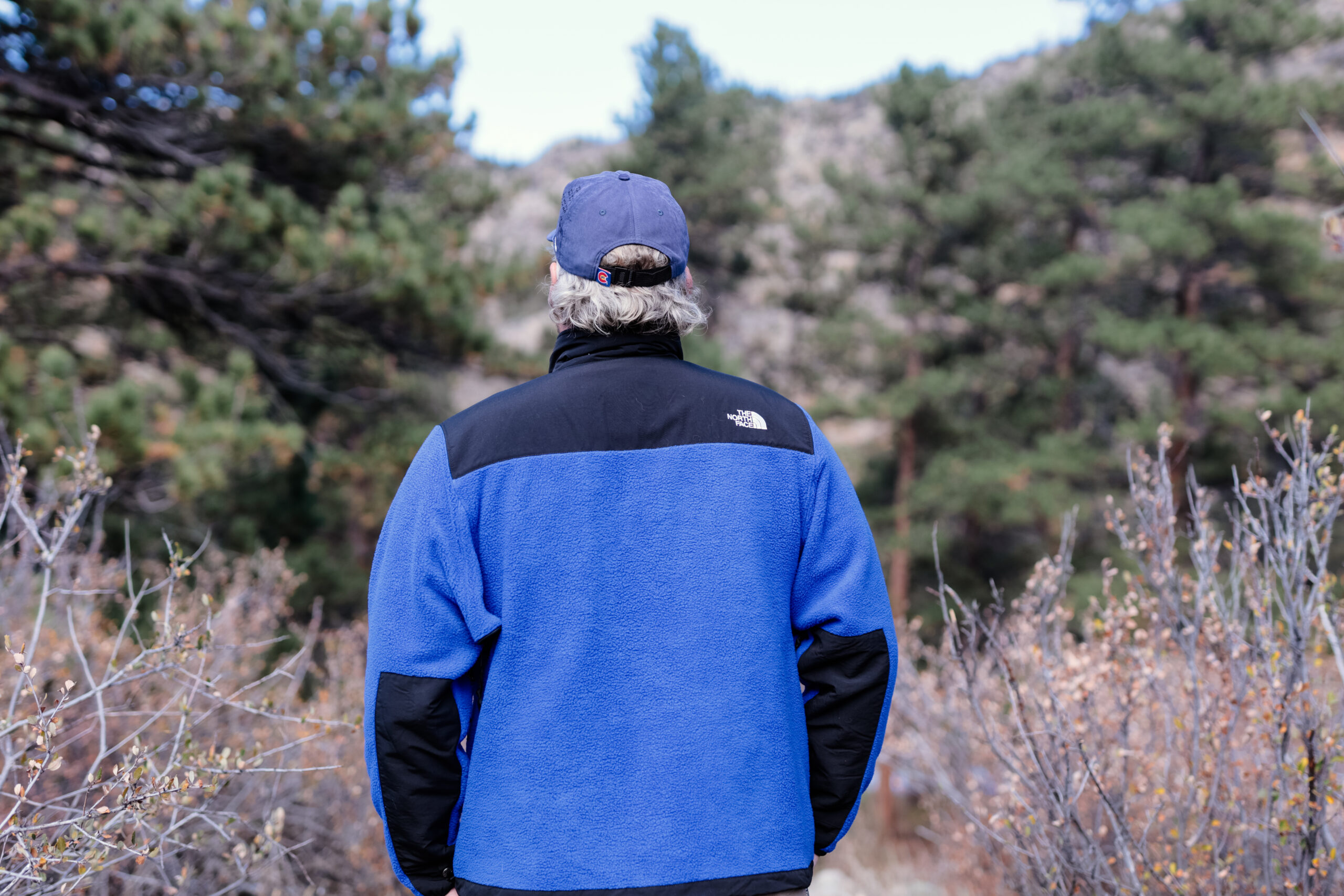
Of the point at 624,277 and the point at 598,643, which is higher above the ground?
the point at 624,277

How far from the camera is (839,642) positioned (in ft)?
5.60

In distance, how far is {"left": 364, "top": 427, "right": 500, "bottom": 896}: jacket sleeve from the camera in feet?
5.07

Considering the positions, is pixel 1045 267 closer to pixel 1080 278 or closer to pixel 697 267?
pixel 1080 278

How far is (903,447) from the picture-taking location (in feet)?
51.6

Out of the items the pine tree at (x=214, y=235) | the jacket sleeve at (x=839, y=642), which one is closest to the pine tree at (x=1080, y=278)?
the pine tree at (x=214, y=235)

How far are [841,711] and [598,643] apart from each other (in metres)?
0.55

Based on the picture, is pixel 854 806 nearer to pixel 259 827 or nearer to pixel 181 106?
pixel 259 827

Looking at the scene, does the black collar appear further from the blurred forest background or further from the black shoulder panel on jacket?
the blurred forest background

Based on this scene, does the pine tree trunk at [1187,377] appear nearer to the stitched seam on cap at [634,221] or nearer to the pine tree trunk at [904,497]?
the pine tree trunk at [904,497]

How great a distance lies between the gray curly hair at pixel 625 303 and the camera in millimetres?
1653

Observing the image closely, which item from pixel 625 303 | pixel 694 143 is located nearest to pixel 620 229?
pixel 625 303

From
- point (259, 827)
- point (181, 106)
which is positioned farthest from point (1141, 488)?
point (181, 106)

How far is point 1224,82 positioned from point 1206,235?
227cm

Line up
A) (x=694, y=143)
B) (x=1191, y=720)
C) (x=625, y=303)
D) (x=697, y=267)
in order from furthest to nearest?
(x=697, y=267) → (x=694, y=143) → (x=1191, y=720) → (x=625, y=303)
